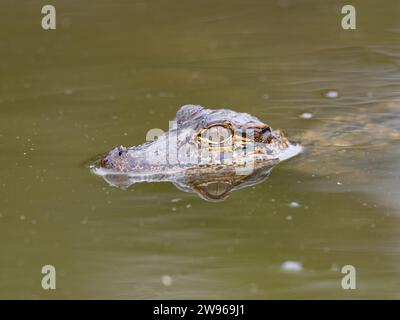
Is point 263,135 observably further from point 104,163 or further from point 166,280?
point 166,280

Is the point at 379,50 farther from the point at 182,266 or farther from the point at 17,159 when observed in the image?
the point at 182,266

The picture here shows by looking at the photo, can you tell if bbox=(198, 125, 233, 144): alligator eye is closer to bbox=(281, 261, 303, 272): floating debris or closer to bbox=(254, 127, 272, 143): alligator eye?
bbox=(254, 127, 272, 143): alligator eye

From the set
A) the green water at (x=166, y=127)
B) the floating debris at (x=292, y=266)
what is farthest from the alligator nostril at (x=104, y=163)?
the floating debris at (x=292, y=266)

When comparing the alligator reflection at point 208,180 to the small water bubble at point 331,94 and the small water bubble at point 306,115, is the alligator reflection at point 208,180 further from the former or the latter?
the small water bubble at point 331,94

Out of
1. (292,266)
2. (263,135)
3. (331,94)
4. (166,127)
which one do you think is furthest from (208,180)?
(331,94)
